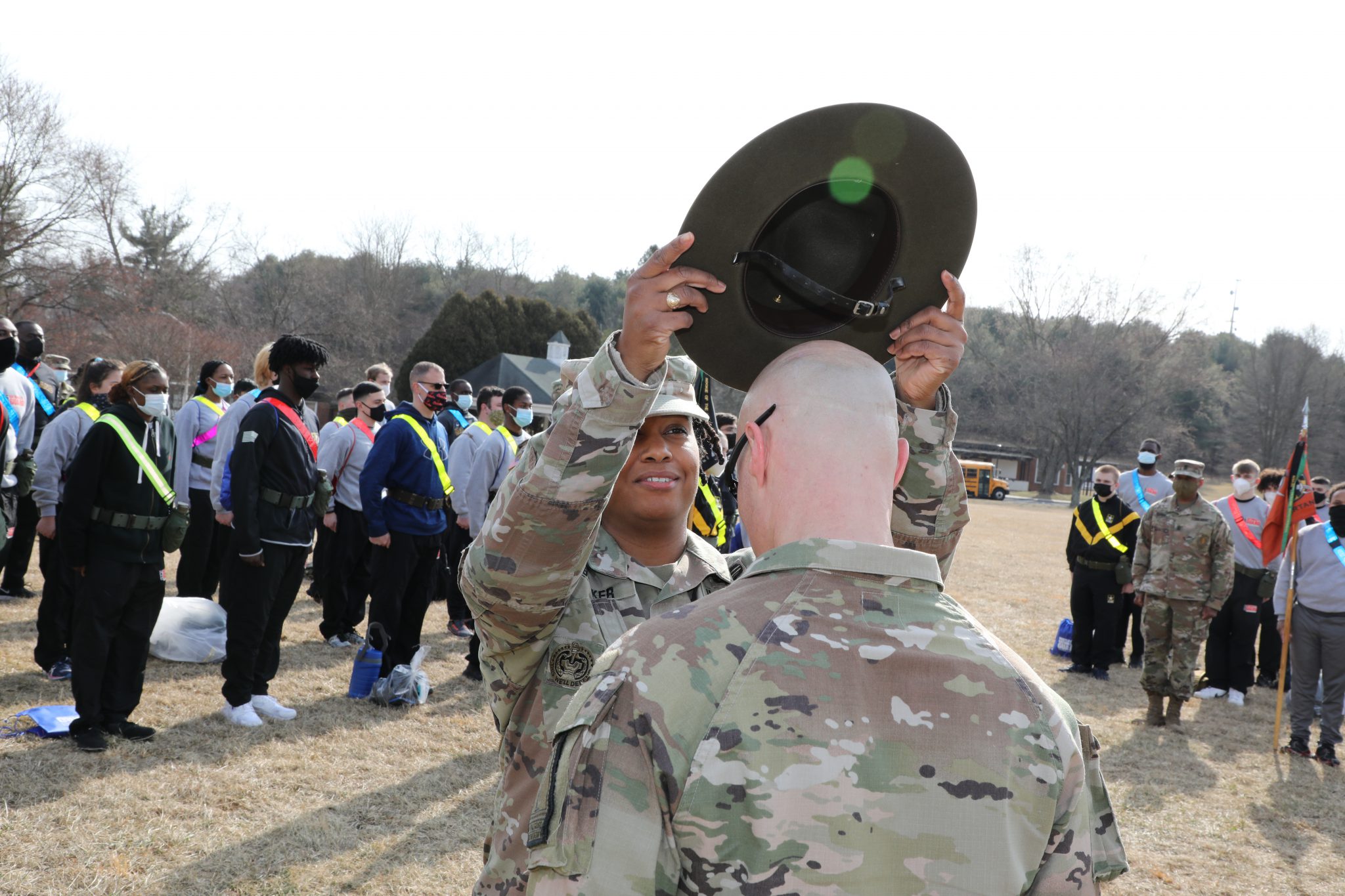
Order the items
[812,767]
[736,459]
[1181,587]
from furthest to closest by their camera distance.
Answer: [1181,587], [736,459], [812,767]

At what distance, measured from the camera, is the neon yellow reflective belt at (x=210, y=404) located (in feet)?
30.7

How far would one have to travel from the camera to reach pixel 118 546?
5805 mm

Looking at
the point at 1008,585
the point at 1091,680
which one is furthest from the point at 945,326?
the point at 1008,585

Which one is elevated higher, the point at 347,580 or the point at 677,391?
the point at 677,391

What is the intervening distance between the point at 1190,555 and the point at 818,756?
352 inches

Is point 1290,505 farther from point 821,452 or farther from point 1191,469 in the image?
point 821,452

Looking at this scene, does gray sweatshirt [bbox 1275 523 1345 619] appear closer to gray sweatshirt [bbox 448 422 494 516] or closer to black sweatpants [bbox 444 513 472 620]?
gray sweatshirt [bbox 448 422 494 516]

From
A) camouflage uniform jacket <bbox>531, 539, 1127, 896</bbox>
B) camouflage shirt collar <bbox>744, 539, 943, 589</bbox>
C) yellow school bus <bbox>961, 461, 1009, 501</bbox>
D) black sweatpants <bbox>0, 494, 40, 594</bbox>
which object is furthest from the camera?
yellow school bus <bbox>961, 461, 1009, 501</bbox>

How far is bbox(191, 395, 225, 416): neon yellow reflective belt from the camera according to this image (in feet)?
30.7

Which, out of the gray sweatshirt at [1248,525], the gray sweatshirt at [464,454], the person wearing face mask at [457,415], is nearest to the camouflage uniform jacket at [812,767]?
the gray sweatshirt at [464,454]

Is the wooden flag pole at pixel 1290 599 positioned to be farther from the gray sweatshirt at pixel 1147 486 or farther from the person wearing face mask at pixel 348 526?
the person wearing face mask at pixel 348 526

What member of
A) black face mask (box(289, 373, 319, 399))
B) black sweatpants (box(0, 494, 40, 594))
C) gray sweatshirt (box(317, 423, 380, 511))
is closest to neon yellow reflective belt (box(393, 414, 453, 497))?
black face mask (box(289, 373, 319, 399))

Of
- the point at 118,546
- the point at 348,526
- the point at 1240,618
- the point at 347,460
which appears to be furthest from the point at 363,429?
the point at 1240,618

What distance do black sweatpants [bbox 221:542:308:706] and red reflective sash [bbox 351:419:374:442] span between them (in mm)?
2933
